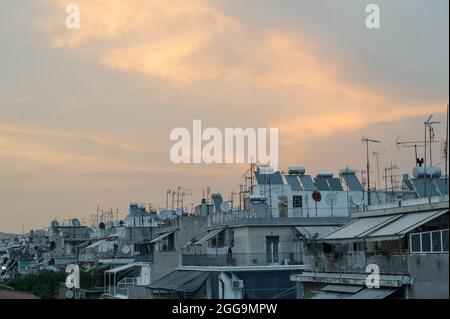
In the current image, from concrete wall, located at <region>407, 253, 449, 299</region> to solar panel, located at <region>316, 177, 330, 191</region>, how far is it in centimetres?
2211

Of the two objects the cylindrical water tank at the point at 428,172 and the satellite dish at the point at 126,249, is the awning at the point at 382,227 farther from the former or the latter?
the satellite dish at the point at 126,249

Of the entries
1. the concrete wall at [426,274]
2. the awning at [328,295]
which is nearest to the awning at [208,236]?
the awning at [328,295]

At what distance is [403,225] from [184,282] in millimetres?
13689

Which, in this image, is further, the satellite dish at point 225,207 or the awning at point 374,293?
the satellite dish at point 225,207

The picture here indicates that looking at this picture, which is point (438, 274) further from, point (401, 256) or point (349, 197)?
point (349, 197)

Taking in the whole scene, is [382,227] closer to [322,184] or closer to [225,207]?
[322,184]

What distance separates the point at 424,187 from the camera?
2955 centimetres

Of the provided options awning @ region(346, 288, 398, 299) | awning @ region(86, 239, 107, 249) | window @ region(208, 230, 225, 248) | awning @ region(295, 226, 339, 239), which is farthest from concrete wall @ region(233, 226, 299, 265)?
awning @ region(86, 239, 107, 249)

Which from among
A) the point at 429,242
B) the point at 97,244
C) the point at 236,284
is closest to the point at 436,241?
the point at 429,242

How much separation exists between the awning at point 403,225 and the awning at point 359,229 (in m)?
0.67

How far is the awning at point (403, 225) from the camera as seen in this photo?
2106 cm

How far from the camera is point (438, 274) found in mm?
16547
